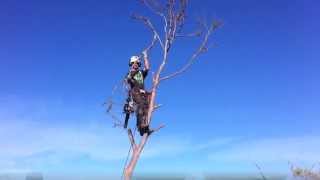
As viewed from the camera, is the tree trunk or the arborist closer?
the tree trunk

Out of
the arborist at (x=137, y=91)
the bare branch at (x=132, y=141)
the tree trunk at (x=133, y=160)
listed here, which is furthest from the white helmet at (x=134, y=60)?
the tree trunk at (x=133, y=160)

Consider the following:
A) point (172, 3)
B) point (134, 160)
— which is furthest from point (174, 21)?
point (134, 160)

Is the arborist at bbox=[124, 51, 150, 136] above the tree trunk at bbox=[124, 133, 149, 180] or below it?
above

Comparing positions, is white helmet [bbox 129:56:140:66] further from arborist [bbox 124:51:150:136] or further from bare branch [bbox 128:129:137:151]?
bare branch [bbox 128:129:137:151]

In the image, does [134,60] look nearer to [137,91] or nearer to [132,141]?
[137,91]

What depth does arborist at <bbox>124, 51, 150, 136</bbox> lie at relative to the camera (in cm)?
1330

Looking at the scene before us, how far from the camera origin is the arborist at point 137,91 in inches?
524

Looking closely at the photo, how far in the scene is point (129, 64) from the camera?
44.9 ft

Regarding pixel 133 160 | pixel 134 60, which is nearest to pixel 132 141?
pixel 133 160

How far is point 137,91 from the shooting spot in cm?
1351

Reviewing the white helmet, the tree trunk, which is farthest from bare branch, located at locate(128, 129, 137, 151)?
the white helmet

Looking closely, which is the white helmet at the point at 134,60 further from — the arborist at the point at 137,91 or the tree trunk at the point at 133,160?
the tree trunk at the point at 133,160

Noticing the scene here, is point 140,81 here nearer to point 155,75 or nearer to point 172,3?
point 155,75

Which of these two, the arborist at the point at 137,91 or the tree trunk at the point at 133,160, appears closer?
the tree trunk at the point at 133,160
